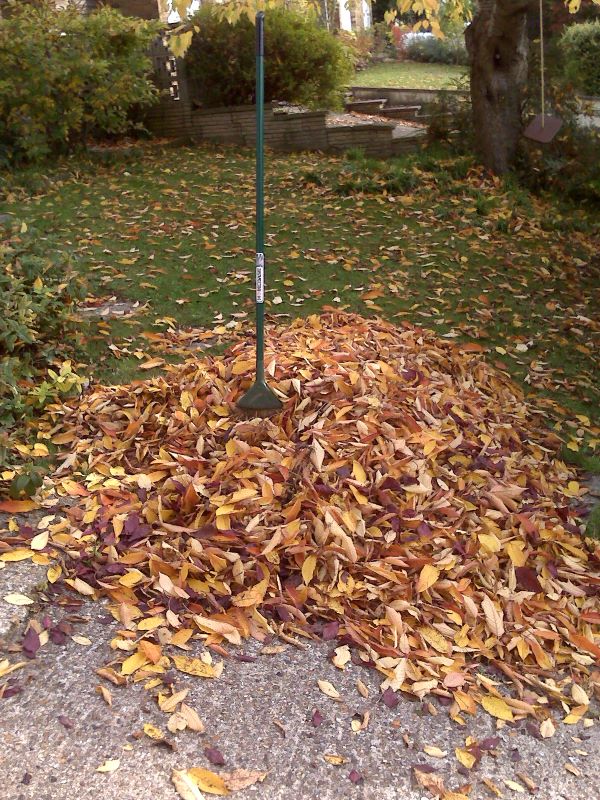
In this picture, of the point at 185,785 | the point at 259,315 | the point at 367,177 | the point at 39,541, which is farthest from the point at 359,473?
the point at 367,177

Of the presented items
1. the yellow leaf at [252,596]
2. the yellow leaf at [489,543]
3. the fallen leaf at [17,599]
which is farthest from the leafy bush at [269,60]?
the fallen leaf at [17,599]

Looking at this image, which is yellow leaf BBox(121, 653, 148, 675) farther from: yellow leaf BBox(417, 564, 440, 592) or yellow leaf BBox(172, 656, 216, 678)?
yellow leaf BBox(417, 564, 440, 592)

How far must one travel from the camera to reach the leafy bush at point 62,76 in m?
8.00

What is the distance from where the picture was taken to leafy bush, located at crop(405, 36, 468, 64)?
2025 cm

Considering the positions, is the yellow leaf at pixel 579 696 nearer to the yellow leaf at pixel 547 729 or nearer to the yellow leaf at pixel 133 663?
the yellow leaf at pixel 547 729

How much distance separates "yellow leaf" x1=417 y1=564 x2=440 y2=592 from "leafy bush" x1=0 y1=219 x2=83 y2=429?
1857 mm

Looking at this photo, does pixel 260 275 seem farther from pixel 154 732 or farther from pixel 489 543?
pixel 154 732

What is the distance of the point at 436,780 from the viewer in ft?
7.50

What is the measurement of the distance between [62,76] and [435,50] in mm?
14943

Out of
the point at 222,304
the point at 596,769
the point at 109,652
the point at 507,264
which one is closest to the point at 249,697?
the point at 109,652

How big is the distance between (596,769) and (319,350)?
91.2 inches

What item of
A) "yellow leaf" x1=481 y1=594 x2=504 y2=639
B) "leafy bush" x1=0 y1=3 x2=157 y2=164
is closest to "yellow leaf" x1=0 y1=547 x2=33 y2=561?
"yellow leaf" x1=481 y1=594 x2=504 y2=639

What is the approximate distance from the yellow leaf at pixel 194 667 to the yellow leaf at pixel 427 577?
0.82m

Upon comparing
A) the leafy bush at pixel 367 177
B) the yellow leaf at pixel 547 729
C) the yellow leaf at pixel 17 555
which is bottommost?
the yellow leaf at pixel 547 729
